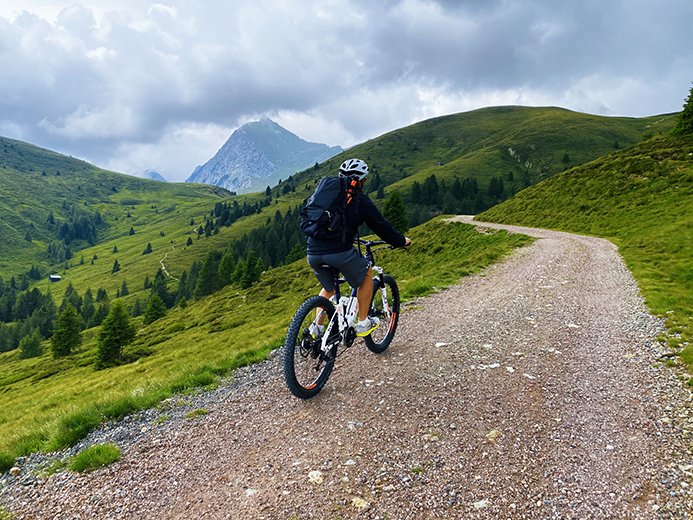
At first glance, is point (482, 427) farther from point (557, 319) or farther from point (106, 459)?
point (557, 319)

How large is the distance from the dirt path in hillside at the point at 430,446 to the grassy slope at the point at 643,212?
9.92 feet

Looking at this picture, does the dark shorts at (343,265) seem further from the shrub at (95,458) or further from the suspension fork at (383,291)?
the shrub at (95,458)

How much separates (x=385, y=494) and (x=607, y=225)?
138 ft

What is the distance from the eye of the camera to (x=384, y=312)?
402 inches

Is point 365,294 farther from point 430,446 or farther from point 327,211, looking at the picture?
point 430,446

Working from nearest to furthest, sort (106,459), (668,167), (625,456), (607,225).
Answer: (625,456), (106,459), (607,225), (668,167)

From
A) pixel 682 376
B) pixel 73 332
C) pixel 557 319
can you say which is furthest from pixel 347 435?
pixel 73 332

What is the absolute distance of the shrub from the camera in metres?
5.95

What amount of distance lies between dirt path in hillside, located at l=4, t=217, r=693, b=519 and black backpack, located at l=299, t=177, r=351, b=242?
11.4 feet

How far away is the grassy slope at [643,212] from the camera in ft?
52.0

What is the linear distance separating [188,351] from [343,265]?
128ft

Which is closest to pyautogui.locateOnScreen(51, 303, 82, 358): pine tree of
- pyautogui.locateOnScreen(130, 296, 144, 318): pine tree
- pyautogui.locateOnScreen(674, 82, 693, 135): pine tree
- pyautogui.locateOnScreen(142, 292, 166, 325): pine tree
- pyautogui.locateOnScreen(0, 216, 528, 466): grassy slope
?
pyautogui.locateOnScreen(0, 216, 528, 466): grassy slope

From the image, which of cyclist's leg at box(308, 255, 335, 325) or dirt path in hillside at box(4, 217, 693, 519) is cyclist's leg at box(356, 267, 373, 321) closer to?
cyclist's leg at box(308, 255, 335, 325)

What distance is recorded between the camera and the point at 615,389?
7.64m
